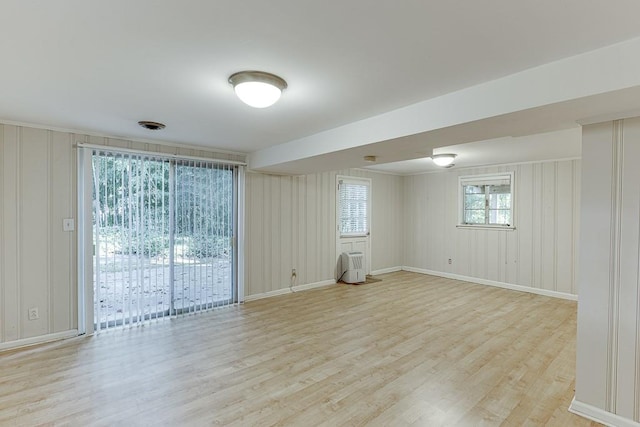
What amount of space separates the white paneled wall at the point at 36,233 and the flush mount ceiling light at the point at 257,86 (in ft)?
8.90

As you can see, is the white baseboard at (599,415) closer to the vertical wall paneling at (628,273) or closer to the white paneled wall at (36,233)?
the vertical wall paneling at (628,273)

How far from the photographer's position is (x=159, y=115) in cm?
306

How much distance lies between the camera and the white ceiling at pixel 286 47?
145 centimetres

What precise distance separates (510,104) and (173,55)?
214 centimetres

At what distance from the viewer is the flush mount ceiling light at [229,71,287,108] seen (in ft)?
6.95

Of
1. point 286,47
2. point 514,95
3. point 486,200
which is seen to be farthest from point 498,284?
point 286,47

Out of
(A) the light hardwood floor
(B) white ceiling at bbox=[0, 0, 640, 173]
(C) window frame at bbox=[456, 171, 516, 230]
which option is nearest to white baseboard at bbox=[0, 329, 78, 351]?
(A) the light hardwood floor

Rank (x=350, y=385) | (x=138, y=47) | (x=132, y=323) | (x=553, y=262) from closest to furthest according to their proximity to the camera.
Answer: (x=138, y=47), (x=350, y=385), (x=132, y=323), (x=553, y=262)

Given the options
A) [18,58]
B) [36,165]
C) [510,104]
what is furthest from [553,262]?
[36,165]

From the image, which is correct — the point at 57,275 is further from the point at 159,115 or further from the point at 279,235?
the point at 279,235

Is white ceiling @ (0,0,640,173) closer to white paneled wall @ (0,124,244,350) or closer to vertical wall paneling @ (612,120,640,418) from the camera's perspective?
vertical wall paneling @ (612,120,640,418)

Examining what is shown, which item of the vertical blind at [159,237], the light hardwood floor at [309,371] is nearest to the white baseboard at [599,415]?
the light hardwood floor at [309,371]

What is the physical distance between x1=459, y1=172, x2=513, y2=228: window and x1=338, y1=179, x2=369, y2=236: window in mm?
1999

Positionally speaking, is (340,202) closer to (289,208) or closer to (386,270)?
(289,208)
